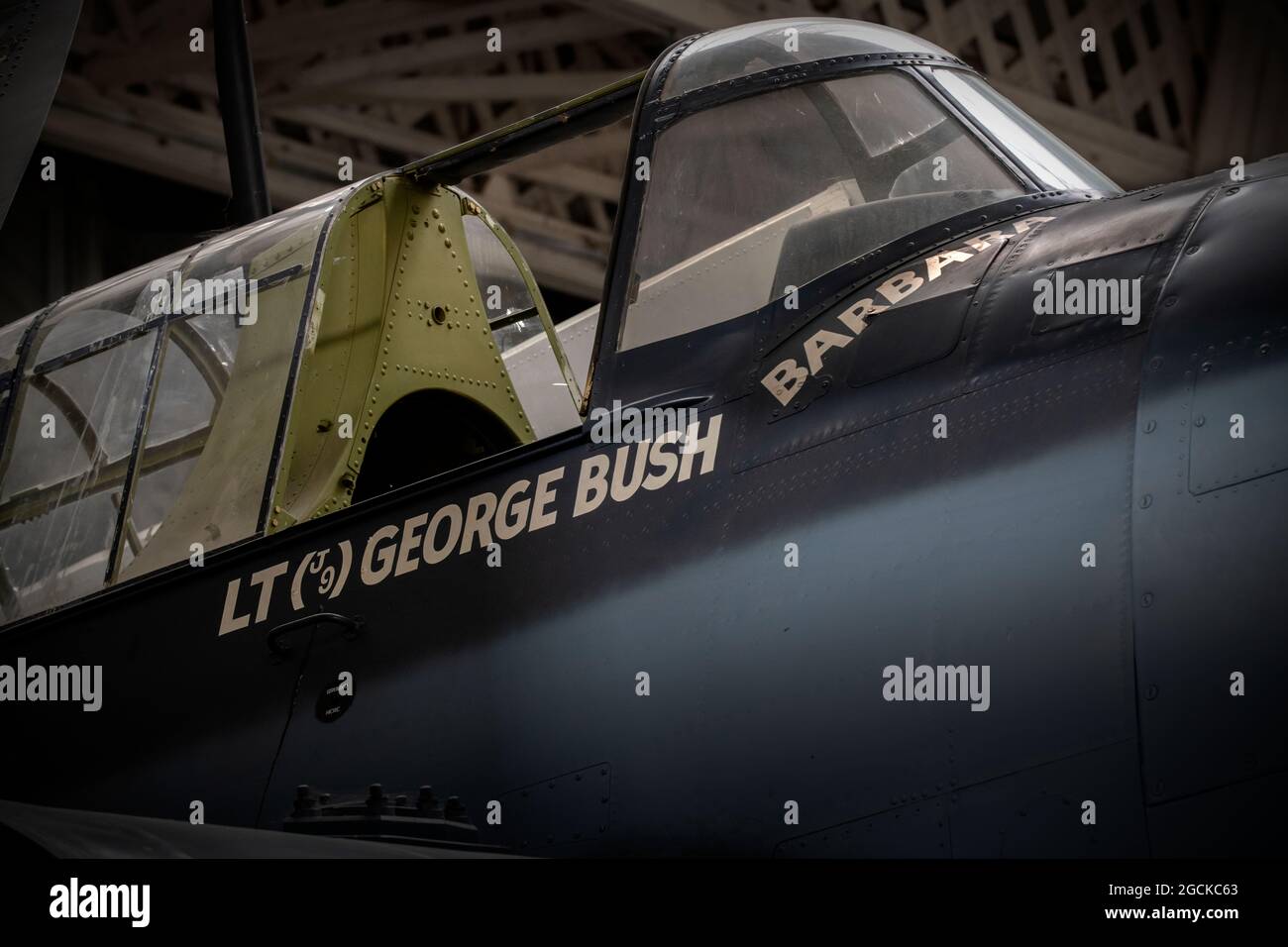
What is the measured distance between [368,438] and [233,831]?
1952 mm

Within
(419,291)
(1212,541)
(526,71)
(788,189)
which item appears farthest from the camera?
(526,71)

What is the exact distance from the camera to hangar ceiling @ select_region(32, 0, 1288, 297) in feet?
46.0

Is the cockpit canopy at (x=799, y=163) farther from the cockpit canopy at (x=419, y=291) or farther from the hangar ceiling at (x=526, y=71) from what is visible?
the hangar ceiling at (x=526, y=71)

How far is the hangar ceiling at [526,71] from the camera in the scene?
1402 cm

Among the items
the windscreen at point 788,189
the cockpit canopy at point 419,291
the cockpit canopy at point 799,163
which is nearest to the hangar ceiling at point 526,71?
the cockpit canopy at point 419,291

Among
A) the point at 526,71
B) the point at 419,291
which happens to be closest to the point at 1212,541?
the point at 419,291

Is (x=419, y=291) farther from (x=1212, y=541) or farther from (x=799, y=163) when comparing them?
(x=1212, y=541)

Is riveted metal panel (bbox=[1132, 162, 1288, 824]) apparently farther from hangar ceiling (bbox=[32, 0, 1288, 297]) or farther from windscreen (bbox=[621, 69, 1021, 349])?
hangar ceiling (bbox=[32, 0, 1288, 297])

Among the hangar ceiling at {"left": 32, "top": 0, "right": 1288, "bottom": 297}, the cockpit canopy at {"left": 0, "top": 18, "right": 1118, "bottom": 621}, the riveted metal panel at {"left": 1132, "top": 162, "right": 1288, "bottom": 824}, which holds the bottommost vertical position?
the riveted metal panel at {"left": 1132, "top": 162, "right": 1288, "bottom": 824}

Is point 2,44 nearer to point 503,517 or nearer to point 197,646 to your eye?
point 197,646

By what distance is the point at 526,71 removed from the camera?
56.5 ft

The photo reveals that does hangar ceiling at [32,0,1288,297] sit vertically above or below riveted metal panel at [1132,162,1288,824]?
above

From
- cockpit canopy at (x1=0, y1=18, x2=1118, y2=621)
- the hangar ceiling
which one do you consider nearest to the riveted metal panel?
cockpit canopy at (x1=0, y1=18, x2=1118, y2=621)
